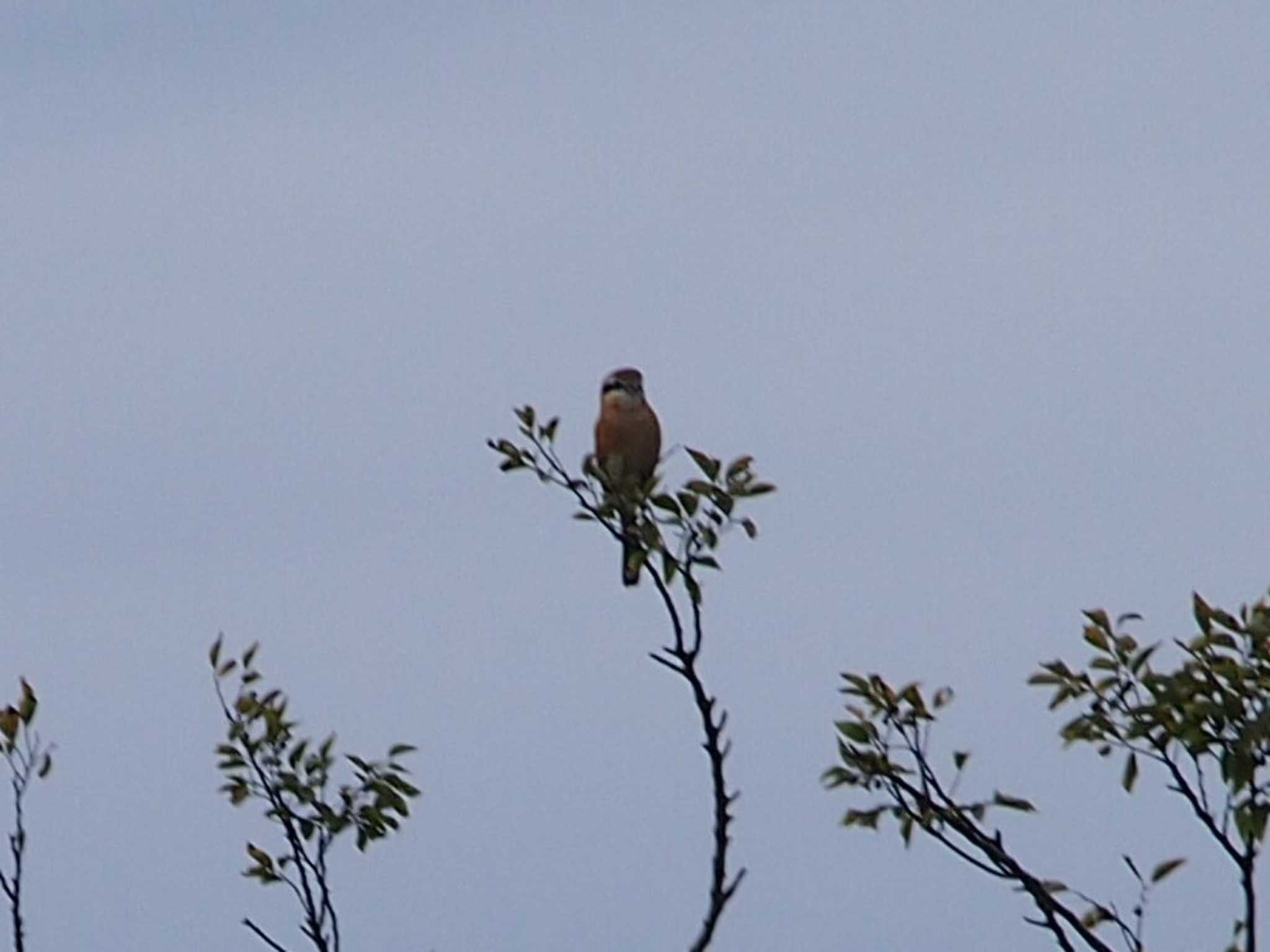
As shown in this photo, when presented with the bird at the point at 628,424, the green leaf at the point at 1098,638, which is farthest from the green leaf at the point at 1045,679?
the bird at the point at 628,424

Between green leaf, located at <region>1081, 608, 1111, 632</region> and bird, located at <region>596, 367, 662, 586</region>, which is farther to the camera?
bird, located at <region>596, 367, 662, 586</region>

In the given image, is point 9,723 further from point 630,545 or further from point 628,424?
point 628,424

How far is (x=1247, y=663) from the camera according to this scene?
5160 millimetres

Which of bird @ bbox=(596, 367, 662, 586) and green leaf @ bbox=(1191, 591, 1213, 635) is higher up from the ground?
bird @ bbox=(596, 367, 662, 586)

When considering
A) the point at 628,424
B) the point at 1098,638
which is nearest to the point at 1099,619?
the point at 1098,638

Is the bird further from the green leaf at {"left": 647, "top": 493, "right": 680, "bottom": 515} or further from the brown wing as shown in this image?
the green leaf at {"left": 647, "top": 493, "right": 680, "bottom": 515}

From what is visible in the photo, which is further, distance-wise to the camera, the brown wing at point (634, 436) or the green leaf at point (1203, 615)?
the brown wing at point (634, 436)

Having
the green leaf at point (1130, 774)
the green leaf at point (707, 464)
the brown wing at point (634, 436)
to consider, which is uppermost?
the brown wing at point (634, 436)

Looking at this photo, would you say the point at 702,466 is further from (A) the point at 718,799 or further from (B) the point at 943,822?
(A) the point at 718,799

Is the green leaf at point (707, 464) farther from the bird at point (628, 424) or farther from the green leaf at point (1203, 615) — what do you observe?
the bird at point (628, 424)

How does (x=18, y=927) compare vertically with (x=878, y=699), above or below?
below

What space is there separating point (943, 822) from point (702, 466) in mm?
1549

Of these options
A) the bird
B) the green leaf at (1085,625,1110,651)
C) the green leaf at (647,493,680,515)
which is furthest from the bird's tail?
the bird

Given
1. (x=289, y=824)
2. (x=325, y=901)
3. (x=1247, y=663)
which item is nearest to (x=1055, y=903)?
(x=1247, y=663)
